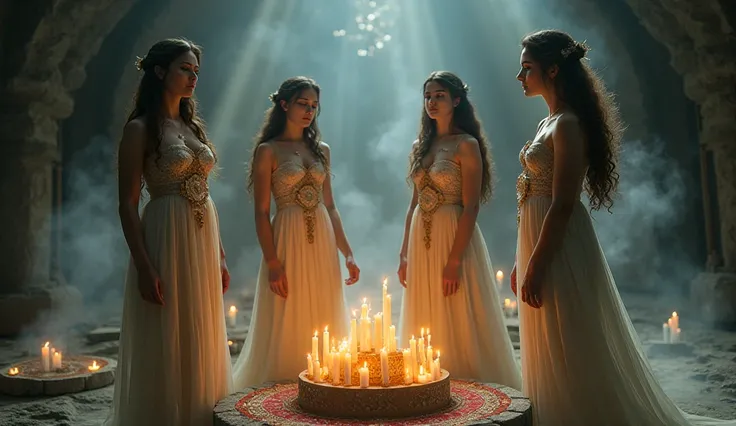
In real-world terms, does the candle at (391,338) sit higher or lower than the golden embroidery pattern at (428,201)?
lower

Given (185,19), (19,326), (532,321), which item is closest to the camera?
(532,321)

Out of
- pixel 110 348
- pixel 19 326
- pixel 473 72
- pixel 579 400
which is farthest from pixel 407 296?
pixel 473 72

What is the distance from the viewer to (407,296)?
4496 mm

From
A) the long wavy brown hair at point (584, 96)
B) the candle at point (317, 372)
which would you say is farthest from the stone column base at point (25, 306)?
the long wavy brown hair at point (584, 96)

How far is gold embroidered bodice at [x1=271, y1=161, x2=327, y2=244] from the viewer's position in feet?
14.4

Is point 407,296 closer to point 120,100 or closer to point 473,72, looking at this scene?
point 120,100

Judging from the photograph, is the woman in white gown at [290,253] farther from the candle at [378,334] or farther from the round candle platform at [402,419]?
the candle at [378,334]

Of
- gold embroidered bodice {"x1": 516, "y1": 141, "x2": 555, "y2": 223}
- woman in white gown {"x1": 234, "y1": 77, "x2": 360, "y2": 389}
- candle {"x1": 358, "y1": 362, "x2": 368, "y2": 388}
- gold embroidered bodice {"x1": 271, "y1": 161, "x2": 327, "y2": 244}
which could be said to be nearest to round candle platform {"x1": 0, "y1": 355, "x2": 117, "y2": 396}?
woman in white gown {"x1": 234, "y1": 77, "x2": 360, "y2": 389}

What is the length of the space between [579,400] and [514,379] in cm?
106

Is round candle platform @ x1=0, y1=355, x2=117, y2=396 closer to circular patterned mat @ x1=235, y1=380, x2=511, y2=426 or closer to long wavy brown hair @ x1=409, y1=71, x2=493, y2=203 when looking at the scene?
circular patterned mat @ x1=235, y1=380, x2=511, y2=426

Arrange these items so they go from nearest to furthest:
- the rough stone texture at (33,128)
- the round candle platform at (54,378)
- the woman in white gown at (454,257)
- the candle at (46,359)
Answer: the woman in white gown at (454,257) → the round candle platform at (54,378) → the candle at (46,359) → the rough stone texture at (33,128)
